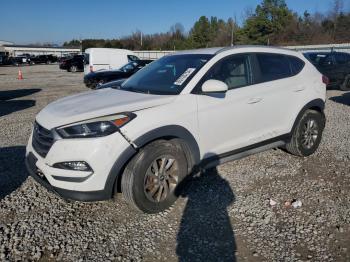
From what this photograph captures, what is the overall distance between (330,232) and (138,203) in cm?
196

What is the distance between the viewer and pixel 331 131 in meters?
7.07

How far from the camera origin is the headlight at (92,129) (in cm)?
313

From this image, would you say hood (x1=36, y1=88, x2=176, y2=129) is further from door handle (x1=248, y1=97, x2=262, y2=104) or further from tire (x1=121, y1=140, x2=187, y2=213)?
door handle (x1=248, y1=97, x2=262, y2=104)

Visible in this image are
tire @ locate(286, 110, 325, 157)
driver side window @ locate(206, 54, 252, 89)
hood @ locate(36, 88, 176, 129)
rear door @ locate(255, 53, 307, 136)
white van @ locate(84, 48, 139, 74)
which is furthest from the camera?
white van @ locate(84, 48, 139, 74)

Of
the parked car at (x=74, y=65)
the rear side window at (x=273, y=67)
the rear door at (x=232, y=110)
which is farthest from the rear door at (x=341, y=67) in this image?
the parked car at (x=74, y=65)

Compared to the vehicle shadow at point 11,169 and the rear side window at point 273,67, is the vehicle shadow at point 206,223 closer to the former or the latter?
the rear side window at point 273,67

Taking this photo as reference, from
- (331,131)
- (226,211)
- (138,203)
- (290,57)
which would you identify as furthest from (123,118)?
(331,131)

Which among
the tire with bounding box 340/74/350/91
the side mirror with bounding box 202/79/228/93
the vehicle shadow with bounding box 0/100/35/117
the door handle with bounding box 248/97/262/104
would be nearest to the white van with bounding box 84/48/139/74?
the vehicle shadow with bounding box 0/100/35/117

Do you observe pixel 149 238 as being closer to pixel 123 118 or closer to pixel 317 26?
pixel 123 118

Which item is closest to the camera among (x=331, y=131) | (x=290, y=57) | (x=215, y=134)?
(x=215, y=134)

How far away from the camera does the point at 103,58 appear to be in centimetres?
2009

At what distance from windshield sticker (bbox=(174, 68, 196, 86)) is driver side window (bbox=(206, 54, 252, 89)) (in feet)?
0.72

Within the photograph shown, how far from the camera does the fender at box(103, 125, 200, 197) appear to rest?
10.5 feet

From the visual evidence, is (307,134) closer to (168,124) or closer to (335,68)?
(168,124)
